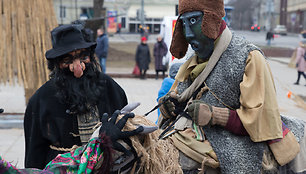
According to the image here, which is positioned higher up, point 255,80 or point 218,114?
point 255,80

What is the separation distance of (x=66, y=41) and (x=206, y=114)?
107cm

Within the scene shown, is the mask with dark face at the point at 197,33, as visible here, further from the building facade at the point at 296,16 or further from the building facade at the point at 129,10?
the building facade at the point at 296,16

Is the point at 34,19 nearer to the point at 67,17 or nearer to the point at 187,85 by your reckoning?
the point at 187,85

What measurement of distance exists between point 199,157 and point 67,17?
137ft

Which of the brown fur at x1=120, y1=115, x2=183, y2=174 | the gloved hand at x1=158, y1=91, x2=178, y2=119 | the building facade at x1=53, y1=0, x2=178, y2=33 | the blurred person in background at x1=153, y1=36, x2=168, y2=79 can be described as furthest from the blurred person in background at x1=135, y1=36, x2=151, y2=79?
the building facade at x1=53, y1=0, x2=178, y2=33

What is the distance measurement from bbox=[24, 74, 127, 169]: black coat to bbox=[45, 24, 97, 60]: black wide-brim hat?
25 cm

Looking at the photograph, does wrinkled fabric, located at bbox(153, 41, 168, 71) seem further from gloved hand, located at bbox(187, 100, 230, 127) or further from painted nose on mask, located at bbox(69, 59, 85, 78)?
gloved hand, located at bbox(187, 100, 230, 127)

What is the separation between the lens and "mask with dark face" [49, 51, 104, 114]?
2547mm

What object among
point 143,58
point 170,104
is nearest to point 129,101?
point 143,58

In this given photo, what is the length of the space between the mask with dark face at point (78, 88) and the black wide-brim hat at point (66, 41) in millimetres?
140

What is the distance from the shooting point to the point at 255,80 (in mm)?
2188

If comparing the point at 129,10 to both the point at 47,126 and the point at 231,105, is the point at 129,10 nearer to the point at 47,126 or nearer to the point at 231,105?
the point at 47,126

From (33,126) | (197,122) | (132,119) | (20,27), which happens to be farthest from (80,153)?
(20,27)

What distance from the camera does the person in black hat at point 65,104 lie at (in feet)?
8.38
